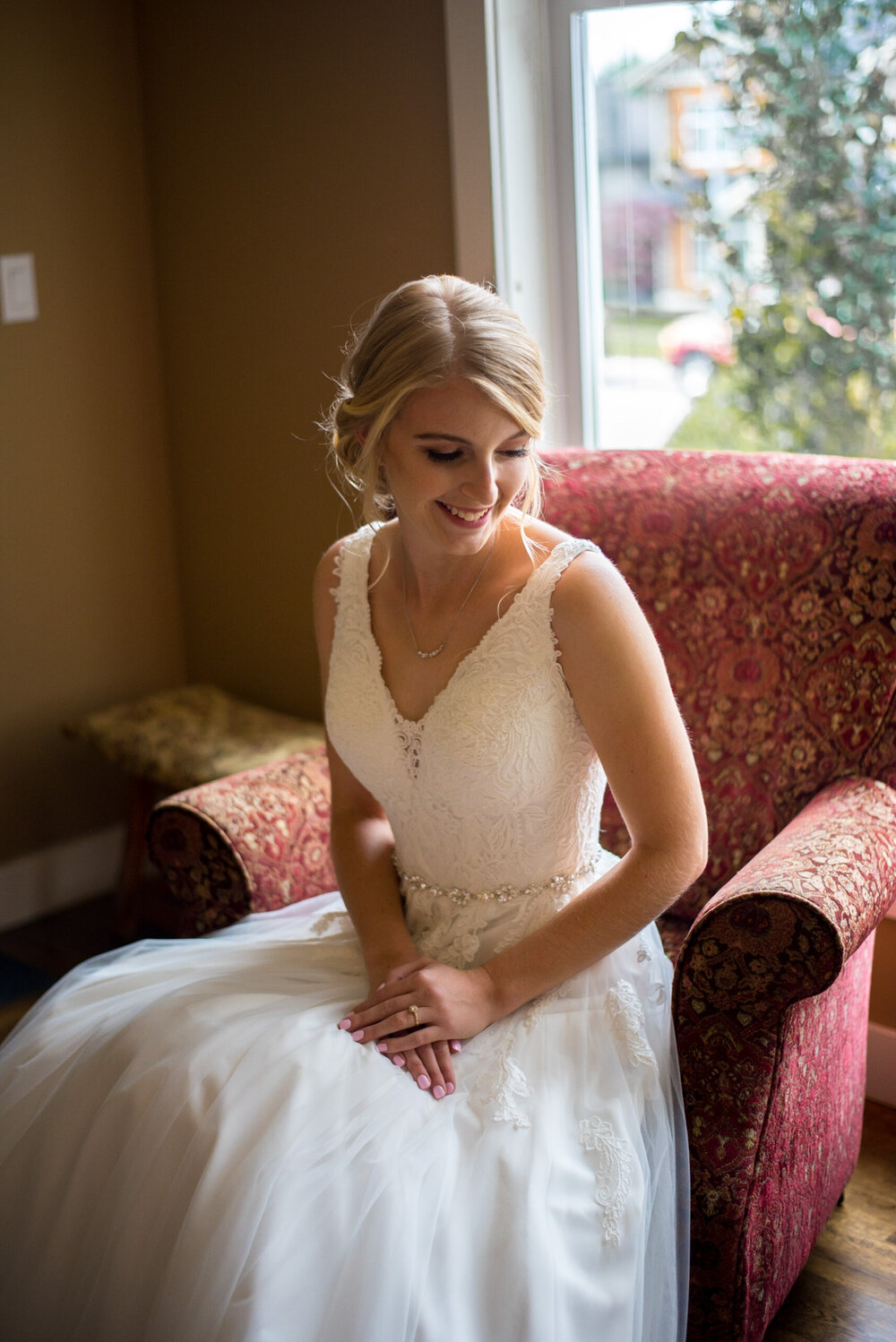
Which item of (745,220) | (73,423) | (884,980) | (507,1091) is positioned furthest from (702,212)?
(507,1091)

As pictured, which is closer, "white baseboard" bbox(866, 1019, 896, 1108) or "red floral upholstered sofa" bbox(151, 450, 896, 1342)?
Result: "red floral upholstered sofa" bbox(151, 450, 896, 1342)

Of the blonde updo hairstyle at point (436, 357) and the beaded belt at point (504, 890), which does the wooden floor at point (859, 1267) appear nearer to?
the beaded belt at point (504, 890)

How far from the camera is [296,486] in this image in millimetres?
2963

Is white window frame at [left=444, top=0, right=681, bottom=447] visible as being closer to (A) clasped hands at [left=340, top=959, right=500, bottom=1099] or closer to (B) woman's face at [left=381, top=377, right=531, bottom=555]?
(B) woman's face at [left=381, top=377, right=531, bottom=555]

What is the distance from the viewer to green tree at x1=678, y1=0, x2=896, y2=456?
2.16 meters

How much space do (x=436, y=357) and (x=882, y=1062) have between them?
5.11ft

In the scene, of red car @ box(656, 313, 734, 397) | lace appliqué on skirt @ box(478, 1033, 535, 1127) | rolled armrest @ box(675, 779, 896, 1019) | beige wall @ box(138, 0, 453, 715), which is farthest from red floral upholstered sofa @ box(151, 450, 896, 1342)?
beige wall @ box(138, 0, 453, 715)

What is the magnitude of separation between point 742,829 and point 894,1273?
683 mm

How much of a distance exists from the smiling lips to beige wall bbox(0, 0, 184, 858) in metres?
1.77

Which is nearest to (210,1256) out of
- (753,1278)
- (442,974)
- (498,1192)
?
(498,1192)

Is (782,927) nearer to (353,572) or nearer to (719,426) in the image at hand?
(353,572)

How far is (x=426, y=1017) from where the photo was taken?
1436 mm

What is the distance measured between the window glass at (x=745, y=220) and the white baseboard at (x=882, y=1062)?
106 centimetres

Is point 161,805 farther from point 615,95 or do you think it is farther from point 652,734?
point 615,95
